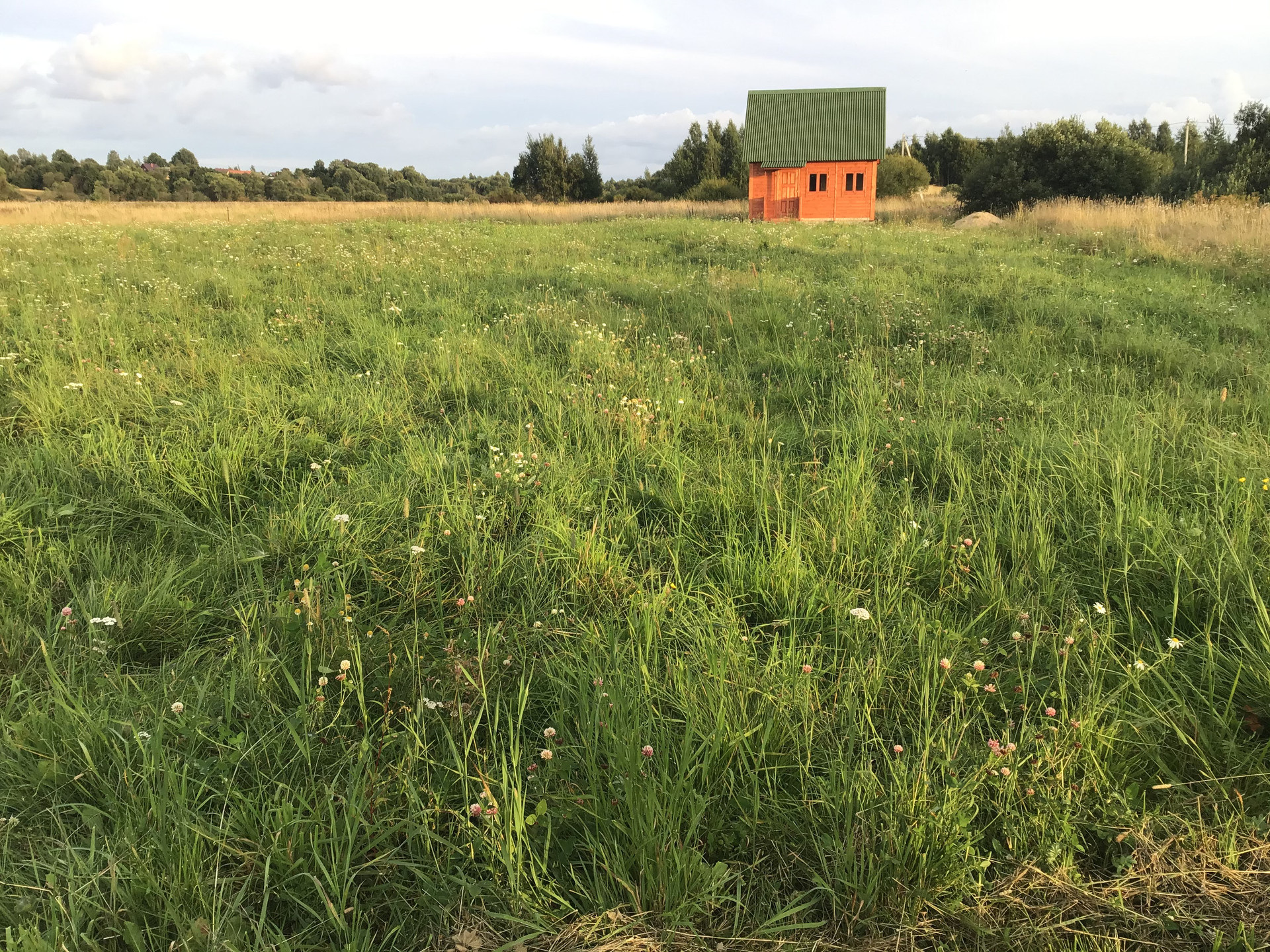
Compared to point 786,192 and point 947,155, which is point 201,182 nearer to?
point 786,192

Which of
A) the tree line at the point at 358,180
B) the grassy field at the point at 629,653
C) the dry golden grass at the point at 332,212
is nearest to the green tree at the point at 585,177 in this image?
the tree line at the point at 358,180

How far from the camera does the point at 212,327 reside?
637 centimetres

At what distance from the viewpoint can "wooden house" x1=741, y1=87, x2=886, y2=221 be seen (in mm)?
26688

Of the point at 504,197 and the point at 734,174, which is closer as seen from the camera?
the point at 504,197

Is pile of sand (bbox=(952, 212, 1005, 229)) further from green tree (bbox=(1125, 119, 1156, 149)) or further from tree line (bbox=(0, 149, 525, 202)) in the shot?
green tree (bbox=(1125, 119, 1156, 149))

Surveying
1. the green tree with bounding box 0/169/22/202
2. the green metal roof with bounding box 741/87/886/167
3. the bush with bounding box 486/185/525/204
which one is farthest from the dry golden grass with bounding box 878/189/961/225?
the green tree with bounding box 0/169/22/202

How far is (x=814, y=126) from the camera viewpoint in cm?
2736

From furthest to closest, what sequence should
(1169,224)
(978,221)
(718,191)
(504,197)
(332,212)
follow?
(718,191) → (504,197) → (332,212) → (978,221) → (1169,224)

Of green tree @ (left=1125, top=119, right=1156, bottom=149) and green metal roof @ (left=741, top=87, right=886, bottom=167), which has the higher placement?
green tree @ (left=1125, top=119, right=1156, bottom=149)

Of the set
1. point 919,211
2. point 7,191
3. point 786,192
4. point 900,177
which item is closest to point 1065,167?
point 919,211

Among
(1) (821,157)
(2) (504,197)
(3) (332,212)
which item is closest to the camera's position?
(3) (332,212)

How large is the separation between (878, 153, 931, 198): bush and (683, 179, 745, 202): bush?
8.59 meters

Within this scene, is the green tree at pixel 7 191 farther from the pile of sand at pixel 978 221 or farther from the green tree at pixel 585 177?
the pile of sand at pixel 978 221

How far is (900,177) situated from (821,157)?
62.9 ft
